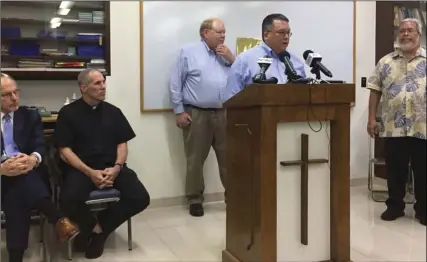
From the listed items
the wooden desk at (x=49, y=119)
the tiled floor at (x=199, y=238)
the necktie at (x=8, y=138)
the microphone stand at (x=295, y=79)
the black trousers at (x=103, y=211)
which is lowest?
the tiled floor at (x=199, y=238)

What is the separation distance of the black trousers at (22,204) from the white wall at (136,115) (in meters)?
0.99

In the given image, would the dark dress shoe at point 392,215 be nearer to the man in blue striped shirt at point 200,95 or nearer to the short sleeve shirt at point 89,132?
the man in blue striped shirt at point 200,95

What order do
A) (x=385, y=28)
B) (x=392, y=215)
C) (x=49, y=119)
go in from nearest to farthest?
(x=49, y=119) → (x=392, y=215) → (x=385, y=28)

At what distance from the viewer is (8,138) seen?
2.81 metres

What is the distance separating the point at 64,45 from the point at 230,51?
1246mm

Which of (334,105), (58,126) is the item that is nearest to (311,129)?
(334,105)

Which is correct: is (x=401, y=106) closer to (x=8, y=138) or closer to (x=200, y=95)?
(x=200, y=95)

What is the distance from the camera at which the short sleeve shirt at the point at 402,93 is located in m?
3.14

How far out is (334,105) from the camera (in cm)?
231

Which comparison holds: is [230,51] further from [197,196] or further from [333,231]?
[333,231]

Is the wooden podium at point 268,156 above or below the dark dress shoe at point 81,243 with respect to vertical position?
above

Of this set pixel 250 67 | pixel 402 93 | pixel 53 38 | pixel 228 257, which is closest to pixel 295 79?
pixel 250 67

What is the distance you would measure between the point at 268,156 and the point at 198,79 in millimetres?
1658

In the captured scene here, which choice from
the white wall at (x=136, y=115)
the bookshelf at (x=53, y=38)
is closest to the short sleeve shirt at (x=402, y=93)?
the white wall at (x=136, y=115)
